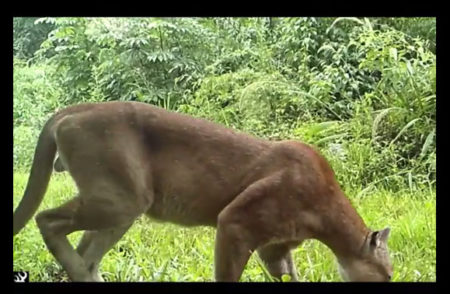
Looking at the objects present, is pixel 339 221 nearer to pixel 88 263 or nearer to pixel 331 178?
pixel 331 178

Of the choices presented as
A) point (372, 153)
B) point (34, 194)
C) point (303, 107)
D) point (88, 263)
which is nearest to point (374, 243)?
point (372, 153)

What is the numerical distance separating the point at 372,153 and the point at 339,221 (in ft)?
1.30

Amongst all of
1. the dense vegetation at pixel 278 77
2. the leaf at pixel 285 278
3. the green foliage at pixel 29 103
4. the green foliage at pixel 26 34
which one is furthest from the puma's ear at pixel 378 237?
the green foliage at pixel 26 34

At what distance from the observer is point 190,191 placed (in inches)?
138

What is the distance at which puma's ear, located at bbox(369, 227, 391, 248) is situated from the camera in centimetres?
346

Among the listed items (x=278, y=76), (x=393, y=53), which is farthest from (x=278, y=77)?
(x=393, y=53)

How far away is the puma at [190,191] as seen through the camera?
339 cm

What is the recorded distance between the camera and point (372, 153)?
3.74 m

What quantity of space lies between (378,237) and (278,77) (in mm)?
833

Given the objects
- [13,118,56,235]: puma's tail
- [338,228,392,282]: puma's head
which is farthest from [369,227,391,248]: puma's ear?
[13,118,56,235]: puma's tail

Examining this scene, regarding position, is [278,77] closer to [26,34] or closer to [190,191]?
[190,191]

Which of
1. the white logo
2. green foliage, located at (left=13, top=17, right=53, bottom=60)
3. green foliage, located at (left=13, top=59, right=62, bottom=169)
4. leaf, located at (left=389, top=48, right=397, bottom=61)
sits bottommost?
the white logo

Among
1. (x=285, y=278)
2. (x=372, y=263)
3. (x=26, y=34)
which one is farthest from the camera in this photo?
(x=26, y=34)

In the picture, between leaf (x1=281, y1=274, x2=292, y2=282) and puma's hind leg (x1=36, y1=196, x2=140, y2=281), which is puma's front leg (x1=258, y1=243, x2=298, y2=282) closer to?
leaf (x1=281, y1=274, x2=292, y2=282)
